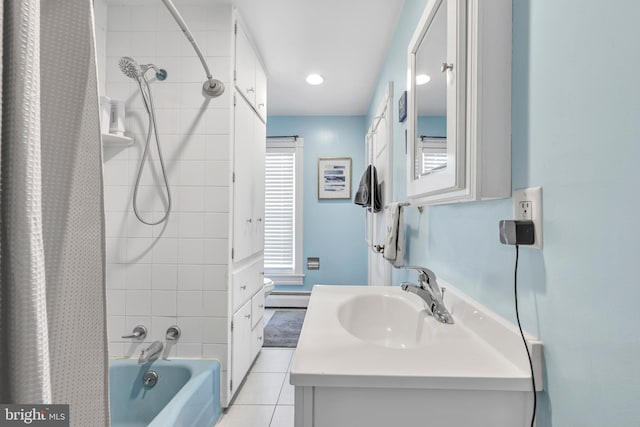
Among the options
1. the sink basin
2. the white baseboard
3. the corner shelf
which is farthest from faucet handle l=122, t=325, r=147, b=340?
the white baseboard

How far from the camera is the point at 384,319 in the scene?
138cm

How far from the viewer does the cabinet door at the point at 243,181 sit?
6.61 ft

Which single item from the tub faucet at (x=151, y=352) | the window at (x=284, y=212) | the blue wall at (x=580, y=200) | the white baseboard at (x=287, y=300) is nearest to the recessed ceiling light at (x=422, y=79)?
the blue wall at (x=580, y=200)

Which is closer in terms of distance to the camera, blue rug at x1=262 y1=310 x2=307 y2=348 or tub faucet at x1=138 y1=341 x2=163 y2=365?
tub faucet at x1=138 y1=341 x2=163 y2=365

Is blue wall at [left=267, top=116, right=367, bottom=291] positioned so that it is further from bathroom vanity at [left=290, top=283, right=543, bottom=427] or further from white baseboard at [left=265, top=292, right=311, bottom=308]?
bathroom vanity at [left=290, top=283, right=543, bottom=427]

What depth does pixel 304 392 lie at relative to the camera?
2.20 ft

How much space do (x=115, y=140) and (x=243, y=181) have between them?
0.75m

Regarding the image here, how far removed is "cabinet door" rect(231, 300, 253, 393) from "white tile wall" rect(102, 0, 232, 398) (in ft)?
0.39

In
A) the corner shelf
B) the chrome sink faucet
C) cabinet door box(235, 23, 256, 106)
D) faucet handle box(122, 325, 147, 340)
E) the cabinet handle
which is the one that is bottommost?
faucet handle box(122, 325, 147, 340)

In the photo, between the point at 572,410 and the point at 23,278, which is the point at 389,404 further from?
the point at 23,278

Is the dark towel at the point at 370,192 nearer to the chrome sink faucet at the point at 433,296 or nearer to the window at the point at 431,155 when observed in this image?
the window at the point at 431,155

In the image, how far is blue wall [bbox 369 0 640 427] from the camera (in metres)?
0.47

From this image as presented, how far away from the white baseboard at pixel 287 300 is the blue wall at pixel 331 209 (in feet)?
0.32

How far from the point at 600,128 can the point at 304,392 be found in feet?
2.34
